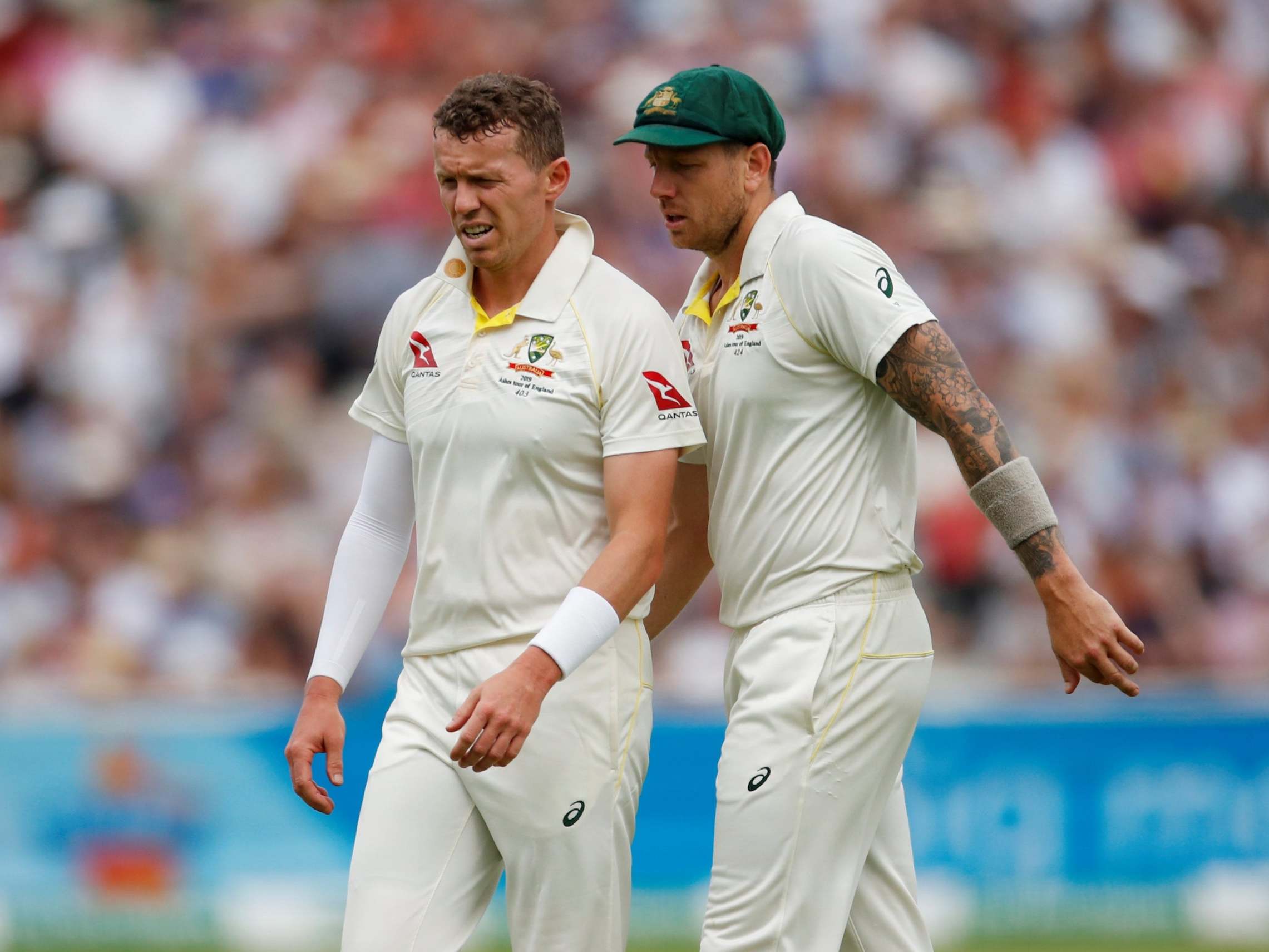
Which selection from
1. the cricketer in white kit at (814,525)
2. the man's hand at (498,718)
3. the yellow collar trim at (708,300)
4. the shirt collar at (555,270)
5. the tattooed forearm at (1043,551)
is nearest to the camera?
the man's hand at (498,718)

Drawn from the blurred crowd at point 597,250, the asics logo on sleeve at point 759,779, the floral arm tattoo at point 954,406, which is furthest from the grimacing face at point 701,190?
the blurred crowd at point 597,250

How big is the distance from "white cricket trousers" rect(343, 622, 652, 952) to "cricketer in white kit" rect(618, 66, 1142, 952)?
0.84ft

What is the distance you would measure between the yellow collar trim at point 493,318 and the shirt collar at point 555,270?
0.02 metres

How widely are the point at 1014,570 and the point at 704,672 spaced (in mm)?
1786

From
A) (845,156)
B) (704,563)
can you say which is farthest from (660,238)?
(704,563)

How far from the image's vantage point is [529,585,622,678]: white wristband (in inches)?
160

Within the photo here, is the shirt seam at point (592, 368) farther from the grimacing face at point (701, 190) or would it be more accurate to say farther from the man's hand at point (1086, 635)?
the man's hand at point (1086, 635)

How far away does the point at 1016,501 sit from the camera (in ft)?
13.4

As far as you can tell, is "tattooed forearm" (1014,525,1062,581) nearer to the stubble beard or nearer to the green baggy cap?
the stubble beard

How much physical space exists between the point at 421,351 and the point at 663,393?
62cm

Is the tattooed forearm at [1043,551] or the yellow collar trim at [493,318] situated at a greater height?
the yellow collar trim at [493,318]

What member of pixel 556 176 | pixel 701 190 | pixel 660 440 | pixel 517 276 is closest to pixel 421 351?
pixel 517 276

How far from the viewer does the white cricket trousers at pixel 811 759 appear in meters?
4.18

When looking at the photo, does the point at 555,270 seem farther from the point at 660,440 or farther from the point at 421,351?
the point at 660,440
